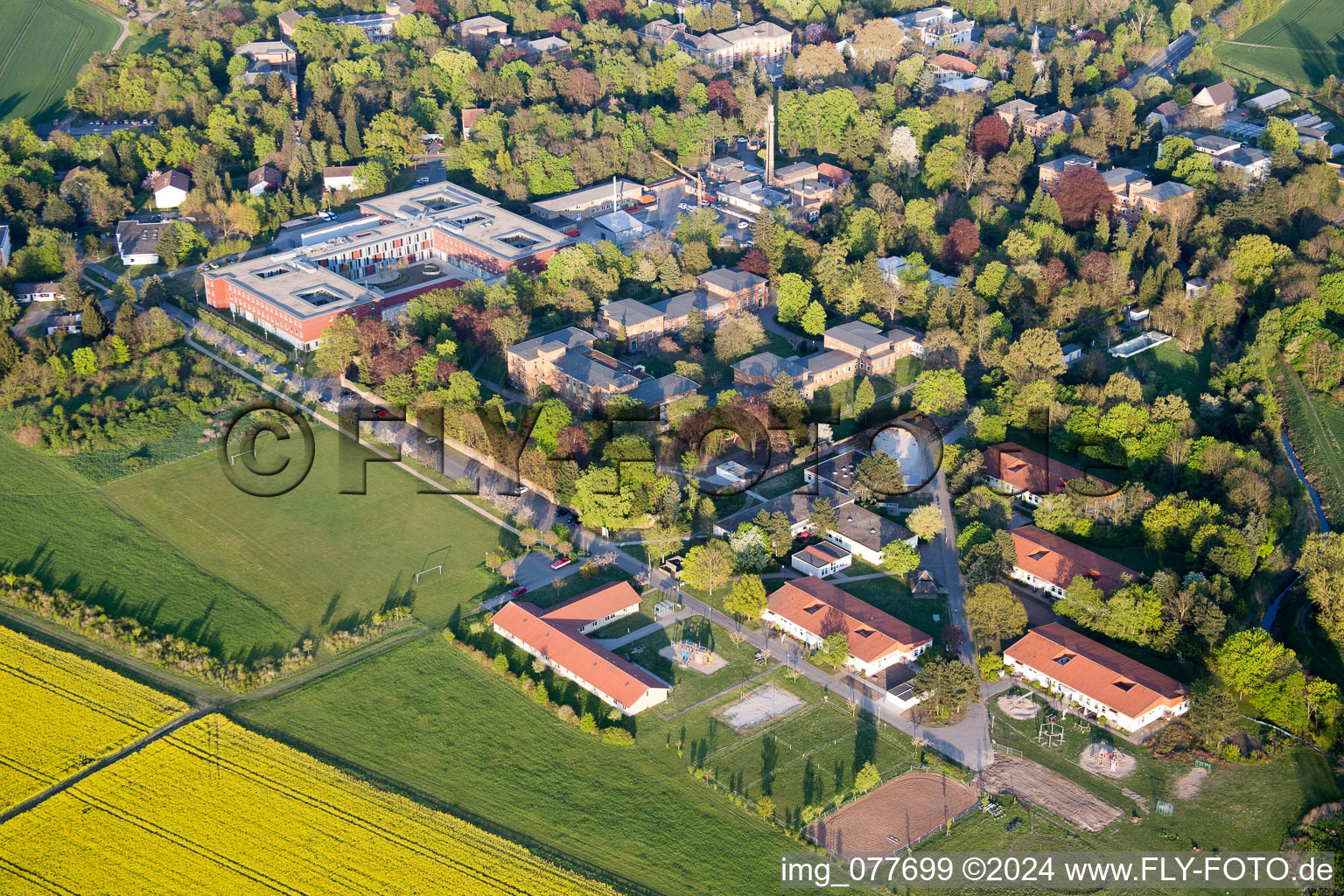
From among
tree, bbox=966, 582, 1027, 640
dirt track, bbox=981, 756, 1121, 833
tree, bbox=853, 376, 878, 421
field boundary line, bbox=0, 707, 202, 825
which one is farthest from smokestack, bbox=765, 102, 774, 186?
field boundary line, bbox=0, 707, 202, 825

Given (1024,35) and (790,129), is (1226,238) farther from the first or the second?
(1024,35)

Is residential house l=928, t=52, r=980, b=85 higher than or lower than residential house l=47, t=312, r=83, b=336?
higher

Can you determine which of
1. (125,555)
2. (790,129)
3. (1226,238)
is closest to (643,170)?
(790,129)

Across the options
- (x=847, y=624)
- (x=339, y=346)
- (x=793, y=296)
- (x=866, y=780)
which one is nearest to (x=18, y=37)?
(x=339, y=346)

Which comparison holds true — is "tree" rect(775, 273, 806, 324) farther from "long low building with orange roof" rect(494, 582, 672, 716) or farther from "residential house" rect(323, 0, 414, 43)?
"residential house" rect(323, 0, 414, 43)

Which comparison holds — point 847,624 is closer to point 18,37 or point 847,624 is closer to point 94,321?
point 94,321

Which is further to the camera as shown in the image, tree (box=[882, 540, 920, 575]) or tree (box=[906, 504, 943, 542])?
tree (box=[906, 504, 943, 542])

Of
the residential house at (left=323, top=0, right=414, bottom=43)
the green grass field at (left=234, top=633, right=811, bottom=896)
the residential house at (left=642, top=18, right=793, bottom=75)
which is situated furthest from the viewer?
the residential house at (left=323, top=0, right=414, bottom=43)
